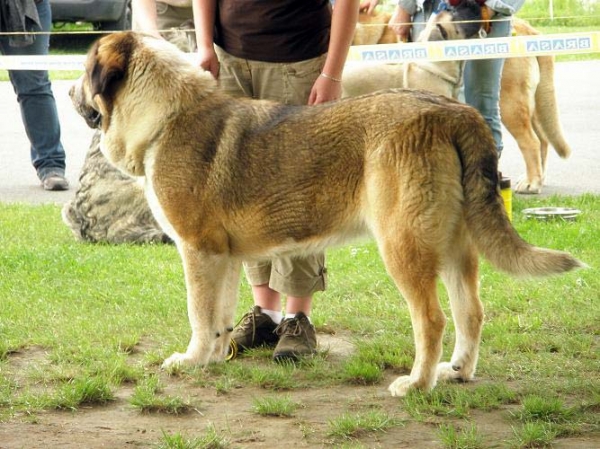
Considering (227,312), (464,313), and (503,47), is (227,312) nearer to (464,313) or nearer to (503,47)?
(464,313)

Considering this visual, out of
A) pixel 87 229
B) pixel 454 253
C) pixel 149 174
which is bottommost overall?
pixel 87 229

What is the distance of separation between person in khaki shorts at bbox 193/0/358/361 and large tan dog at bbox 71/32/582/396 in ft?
0.88

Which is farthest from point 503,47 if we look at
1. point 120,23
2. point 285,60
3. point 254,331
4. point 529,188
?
point 120,23

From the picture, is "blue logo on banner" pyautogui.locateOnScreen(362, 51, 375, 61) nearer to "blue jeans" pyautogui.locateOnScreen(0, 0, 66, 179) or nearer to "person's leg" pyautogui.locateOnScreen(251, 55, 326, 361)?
"blue jeans" pyautogui.locateOnScreen(0, 0, 66, 179)

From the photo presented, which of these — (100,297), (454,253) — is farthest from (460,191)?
(100,297)

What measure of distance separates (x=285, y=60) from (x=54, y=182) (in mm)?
5235

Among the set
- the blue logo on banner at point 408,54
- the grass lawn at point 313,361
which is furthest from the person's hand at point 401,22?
the grass lawn at point 313,361

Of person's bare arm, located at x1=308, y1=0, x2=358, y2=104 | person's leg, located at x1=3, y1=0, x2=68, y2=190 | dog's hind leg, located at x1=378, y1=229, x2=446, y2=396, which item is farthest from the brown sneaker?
dog's hind leg, located at x1=378, y1=229, x2=446, y2=396

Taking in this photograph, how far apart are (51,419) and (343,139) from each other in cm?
175

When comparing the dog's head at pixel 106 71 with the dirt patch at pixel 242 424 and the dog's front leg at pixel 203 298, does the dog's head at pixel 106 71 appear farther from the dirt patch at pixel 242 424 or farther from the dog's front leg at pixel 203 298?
the dirt patch at pixel 242 424

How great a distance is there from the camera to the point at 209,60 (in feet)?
17.2

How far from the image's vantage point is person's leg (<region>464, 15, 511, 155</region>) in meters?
8.94

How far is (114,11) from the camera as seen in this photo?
60.3 feet

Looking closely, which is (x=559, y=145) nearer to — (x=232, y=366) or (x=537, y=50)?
(x=537, y=50)
